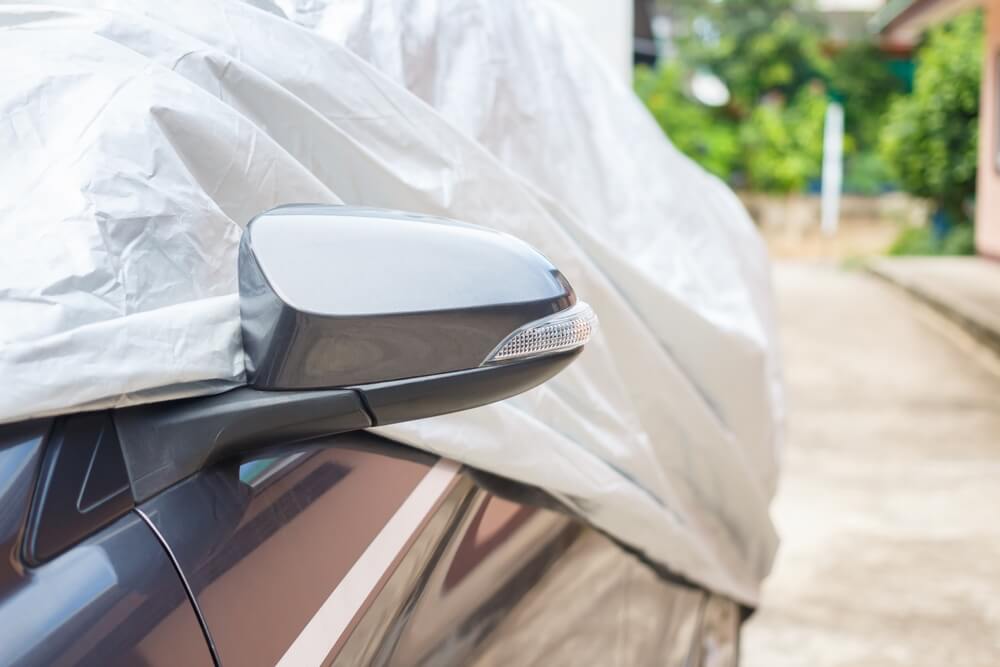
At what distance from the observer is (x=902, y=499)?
15.0 ft

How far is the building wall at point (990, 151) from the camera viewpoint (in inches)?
480

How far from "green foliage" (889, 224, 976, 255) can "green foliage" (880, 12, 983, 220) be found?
1.28ft

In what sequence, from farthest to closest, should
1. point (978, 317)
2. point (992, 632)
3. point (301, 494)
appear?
point (978, 317), point (992, 632), point (301, 494)

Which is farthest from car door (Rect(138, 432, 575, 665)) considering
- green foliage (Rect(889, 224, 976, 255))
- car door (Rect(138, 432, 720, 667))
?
green foliage (Rect(889, 224, 976, 255))

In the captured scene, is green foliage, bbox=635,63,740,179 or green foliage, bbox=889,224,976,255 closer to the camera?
green foliage, bbox=889,224,976,255

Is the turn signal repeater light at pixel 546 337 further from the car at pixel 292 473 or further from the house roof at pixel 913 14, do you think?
the house roof at pixel 913 14

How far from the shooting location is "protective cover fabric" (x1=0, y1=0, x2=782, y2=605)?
90 cm

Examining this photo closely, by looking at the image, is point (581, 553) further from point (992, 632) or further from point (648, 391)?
point (992, 632)

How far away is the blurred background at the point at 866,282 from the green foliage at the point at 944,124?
3cm

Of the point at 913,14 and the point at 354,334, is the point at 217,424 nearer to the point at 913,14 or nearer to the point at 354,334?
the point at 354,334

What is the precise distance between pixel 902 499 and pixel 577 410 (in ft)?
11.5

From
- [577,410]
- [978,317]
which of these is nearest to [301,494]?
[577,410]

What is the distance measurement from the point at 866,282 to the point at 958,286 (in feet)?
8.45

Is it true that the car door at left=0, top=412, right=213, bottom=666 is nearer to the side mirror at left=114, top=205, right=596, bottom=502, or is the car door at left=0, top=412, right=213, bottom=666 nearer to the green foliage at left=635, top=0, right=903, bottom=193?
the side mirror at left=114, top=205, right=596, bottom=502
